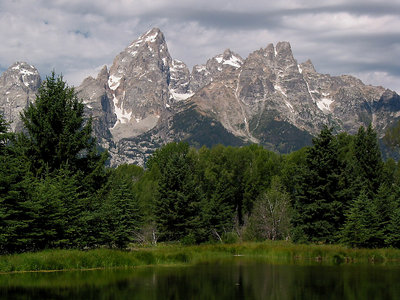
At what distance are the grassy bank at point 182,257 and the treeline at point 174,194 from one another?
185 cm

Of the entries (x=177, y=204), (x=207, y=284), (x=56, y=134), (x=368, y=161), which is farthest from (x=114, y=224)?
(x=368, y=161)

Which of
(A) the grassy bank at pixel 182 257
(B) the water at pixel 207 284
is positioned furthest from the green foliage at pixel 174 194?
(B) the water at pixel 207 284

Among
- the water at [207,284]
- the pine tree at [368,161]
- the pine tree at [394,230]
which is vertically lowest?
the water at [207,284]

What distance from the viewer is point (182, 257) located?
40656 millimetres

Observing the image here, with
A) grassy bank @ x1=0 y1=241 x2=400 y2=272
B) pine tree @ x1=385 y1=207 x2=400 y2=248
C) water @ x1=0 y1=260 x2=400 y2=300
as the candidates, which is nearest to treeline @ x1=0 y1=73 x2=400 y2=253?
pine tree @ x1=385 y1=207 x2=400 y2=248

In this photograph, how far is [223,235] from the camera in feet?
227

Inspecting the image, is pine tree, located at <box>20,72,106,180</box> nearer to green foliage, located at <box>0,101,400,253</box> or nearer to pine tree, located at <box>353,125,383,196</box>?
green foliage, located at <box>0,101,400,253</box>

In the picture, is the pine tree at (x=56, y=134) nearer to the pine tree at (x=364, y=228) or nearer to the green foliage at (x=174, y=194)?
the green foliage at (x=174, y=194)

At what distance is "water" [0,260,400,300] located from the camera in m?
23.5

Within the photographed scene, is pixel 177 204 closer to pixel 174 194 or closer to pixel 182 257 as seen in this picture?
pixel 174 194

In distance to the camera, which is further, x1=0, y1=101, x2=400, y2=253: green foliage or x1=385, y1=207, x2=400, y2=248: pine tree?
x1=385, y1=207, x2=400, y2=248: pine tree

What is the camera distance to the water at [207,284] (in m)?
23.5

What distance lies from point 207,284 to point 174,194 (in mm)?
31176

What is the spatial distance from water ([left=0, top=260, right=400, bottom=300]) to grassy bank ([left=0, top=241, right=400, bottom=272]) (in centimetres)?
133
